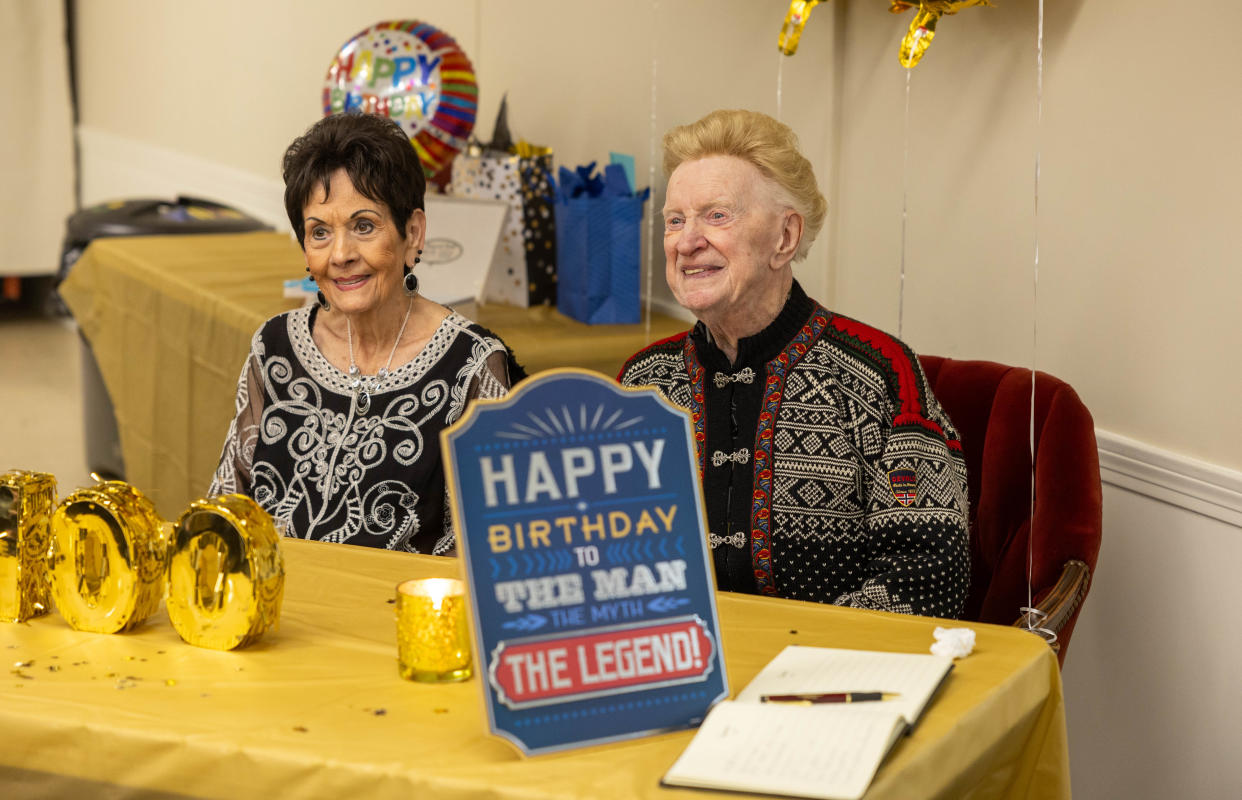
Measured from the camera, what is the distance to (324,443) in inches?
74.4

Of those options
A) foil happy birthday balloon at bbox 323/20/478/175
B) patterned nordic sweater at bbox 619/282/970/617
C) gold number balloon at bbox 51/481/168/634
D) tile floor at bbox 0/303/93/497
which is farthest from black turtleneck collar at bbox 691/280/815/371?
tile floor at bbox 0/303/93/497

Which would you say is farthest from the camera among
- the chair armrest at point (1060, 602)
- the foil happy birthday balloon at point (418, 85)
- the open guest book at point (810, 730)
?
the foil happy birthday balloon at point (418, 85)

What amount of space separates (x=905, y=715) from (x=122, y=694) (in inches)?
26.6

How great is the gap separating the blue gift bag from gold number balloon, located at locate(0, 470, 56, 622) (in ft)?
5.34

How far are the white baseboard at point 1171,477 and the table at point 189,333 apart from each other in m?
1.07

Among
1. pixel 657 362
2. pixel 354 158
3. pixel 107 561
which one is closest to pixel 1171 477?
pixel 657 362

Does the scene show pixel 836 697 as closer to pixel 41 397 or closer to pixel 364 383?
pixel 364 383

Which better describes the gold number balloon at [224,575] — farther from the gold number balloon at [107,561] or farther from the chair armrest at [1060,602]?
the chair armrest at [1060,602]

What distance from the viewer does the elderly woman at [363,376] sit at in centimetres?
186

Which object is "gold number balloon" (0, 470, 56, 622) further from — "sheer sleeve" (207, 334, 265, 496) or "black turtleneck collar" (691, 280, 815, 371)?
"black turtleneck collar" (691, 280, 815, 371)

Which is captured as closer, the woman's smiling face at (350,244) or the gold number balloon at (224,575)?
the gold number balloon at (224,575)

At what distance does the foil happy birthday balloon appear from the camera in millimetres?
3215

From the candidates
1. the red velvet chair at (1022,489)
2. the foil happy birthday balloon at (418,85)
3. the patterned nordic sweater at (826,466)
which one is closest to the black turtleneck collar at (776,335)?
the patterned nordic sweater at (826,466)

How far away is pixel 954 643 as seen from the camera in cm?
124
